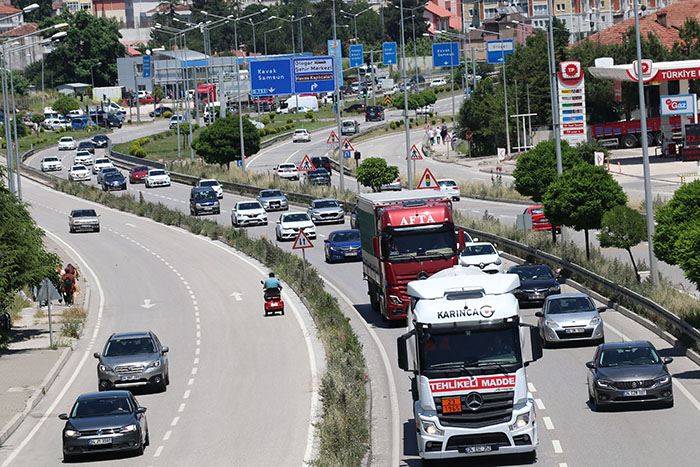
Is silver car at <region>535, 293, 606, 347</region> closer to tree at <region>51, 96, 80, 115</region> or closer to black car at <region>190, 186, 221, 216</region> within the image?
black car at <region>190, 186, 221, 216</region>

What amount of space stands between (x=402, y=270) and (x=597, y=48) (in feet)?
298

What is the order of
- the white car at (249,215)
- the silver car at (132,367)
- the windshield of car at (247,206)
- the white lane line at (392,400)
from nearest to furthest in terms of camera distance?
the white lane line at (392,400) < the silver car at (132,367) < the white car at (249,215) < the windshield of car at (247,206)

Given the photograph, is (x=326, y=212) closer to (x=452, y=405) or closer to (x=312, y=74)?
(x=312, y=74)

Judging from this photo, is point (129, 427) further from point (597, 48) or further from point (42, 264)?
point (597, 48)

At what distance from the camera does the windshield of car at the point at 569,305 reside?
115ft

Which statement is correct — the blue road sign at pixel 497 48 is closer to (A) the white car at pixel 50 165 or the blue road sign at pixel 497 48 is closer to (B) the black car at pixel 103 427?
(A) the white car at pixel 50 165

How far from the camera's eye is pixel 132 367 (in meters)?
33.3

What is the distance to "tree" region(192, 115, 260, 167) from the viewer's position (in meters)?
98.6

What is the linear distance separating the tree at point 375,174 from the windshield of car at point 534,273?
32470mm

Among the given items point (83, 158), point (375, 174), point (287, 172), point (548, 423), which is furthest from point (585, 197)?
point (83, 158)

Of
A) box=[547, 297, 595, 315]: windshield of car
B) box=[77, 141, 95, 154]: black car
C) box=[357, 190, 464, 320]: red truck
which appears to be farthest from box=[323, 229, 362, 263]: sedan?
box=[77, 141, 95, 154]: black car

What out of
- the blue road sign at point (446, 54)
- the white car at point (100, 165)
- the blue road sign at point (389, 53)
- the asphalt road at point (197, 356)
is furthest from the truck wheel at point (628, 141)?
the asphalt road at point (197, 356)

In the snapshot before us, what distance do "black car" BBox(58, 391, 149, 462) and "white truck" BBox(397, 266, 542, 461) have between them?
611 centimetres

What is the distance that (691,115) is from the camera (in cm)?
9575
